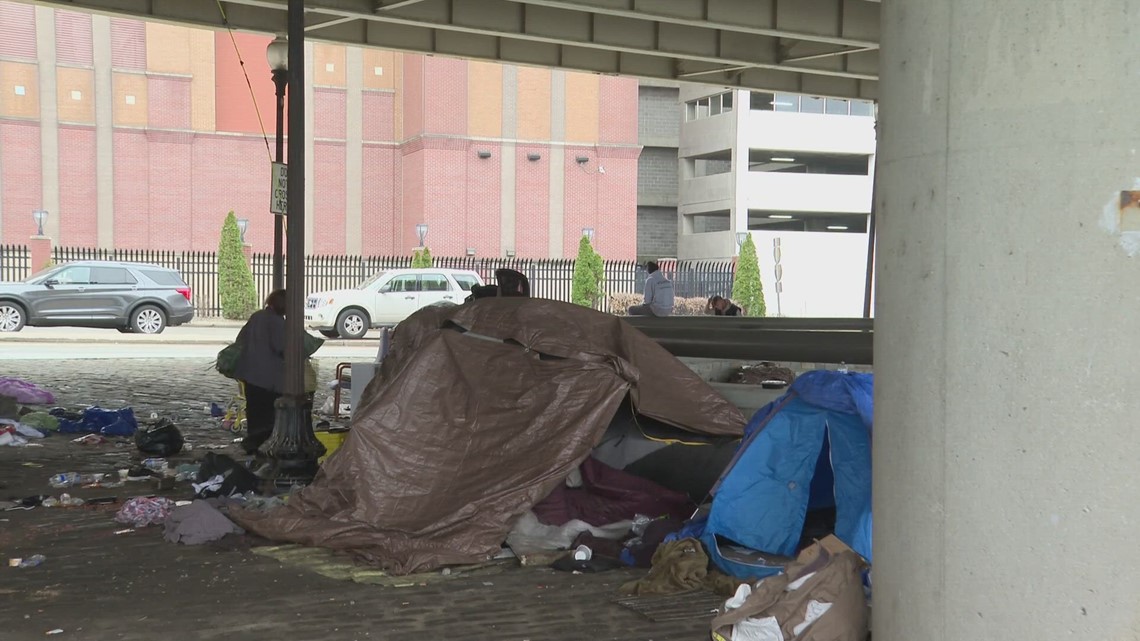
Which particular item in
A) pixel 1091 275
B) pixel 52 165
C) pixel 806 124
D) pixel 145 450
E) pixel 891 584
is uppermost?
pixel 806 124

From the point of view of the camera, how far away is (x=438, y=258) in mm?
41531

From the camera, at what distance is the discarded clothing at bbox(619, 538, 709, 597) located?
244 inches

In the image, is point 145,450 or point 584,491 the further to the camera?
point 145,450

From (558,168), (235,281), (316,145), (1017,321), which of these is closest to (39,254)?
(235,281)

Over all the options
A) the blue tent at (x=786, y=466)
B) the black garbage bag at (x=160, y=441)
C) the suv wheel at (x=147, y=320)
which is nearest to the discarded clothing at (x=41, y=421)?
the black garbage bag at (x=160, y=441)

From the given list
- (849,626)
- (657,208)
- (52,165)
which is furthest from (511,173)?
(849,626)

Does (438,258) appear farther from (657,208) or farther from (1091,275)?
(1091,275)

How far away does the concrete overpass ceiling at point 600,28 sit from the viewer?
1744 cm

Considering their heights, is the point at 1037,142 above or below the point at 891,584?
above

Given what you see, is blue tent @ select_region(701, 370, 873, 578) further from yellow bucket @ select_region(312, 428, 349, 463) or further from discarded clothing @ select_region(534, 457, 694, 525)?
yellow bucket @ select_region(312, 428, 349, 463)

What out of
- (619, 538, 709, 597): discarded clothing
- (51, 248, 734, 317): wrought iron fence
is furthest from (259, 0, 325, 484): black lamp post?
(51, 248, 734, 317): wrought iron fence

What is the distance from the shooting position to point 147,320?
29.4 metres

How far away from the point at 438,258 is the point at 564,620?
36385 millimetres

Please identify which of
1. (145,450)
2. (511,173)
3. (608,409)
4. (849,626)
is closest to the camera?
(849,626)
